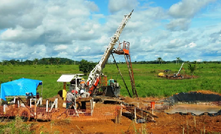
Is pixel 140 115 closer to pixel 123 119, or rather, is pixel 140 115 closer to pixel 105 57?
pixel 123 119

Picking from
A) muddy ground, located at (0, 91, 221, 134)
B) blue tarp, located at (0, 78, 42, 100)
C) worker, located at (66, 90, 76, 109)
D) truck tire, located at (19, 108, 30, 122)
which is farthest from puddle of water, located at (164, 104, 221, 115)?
blue tarp, located at (0, 78, 42, 100)

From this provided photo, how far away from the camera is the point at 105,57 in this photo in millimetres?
20125

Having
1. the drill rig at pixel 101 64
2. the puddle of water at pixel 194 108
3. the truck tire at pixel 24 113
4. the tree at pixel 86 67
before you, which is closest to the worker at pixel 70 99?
the truck tire at pixel 24 113

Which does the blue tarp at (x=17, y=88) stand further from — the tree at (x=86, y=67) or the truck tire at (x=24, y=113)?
the tree at (x=86, y=67)

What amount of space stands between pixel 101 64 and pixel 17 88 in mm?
7889

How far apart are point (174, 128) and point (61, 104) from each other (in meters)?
9.51

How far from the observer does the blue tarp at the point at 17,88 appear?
14.8 meters

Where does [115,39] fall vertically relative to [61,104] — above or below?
above

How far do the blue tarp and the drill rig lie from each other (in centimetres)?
507

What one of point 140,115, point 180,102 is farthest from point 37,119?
point 180,102

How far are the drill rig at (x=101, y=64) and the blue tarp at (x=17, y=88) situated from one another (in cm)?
507

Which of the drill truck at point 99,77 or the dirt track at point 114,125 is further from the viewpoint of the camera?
the drill truck at point 99,77

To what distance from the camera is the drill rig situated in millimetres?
19047

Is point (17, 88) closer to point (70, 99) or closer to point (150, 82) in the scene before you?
point (70, 99)
